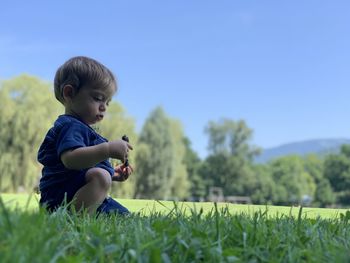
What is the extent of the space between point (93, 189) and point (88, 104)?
1.50 feet

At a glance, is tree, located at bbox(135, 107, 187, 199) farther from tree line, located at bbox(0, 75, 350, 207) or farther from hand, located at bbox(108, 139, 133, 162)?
hand, located at bbox(108, 139, 133, 162)

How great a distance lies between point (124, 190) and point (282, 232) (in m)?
18.5

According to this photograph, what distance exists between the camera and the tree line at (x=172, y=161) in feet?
54.0

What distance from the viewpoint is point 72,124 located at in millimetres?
2240

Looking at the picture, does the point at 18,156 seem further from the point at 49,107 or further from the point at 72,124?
the point at 72,124

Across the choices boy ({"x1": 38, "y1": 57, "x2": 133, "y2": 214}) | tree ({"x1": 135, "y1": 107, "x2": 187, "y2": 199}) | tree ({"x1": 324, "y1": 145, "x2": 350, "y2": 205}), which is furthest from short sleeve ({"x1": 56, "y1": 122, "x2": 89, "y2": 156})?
tree ({"x1": 324, "y1": 145, "x2": 350, "y2": 205})

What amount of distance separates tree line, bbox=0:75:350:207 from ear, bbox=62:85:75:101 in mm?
691

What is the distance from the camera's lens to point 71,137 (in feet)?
7.04

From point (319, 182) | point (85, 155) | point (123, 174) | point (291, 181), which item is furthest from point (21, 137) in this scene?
point (319, 182)

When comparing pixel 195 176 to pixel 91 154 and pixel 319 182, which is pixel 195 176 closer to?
pixel 319 182

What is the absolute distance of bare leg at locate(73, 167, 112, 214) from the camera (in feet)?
7.16

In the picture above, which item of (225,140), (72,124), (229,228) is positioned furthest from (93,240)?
(225,140)

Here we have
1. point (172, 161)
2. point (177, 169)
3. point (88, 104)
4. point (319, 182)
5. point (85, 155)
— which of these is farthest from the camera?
point (319, 182)

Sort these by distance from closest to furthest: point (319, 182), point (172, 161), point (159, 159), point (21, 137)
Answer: point (21, 137) < point (159, 159) < point (172, 161) < point (319, 182)
